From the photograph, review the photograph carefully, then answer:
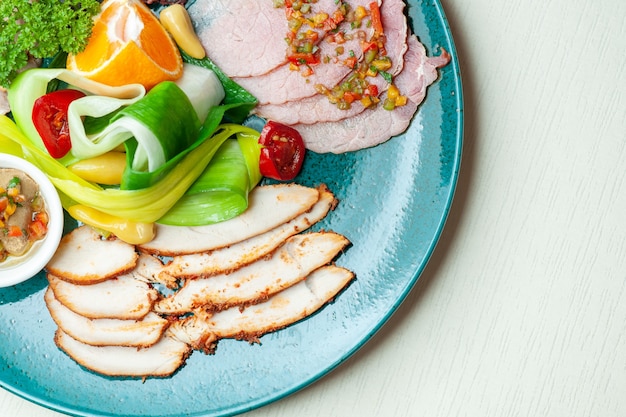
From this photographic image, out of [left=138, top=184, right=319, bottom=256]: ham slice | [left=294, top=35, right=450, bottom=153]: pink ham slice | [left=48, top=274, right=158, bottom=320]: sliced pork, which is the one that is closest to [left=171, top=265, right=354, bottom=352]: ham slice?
[left=48, top=274, right=158, bottom=320]: sliced pork

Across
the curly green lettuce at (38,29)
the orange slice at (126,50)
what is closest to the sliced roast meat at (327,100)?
the orange slice at (126,50)

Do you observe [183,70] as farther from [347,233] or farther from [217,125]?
[347,233]

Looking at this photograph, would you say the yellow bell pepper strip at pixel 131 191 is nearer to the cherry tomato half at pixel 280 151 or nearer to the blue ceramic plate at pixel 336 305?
the cherry tomato half at pixel 280 151

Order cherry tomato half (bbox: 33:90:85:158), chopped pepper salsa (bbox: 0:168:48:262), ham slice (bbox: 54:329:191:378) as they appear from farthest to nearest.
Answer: ham slice (bbox: 54:329:191:378)
cherry tomato half (bbox: 33:90:85:158)
chopped pepper salsa (bbox: 0:168:48:262)

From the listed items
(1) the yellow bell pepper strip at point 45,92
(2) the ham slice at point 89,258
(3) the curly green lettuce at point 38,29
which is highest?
(3) the curly green lettuce at point 38,29

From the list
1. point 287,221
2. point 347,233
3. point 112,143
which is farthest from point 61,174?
point 347,233

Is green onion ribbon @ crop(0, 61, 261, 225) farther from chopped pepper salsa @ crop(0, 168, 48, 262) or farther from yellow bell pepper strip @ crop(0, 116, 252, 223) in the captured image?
chopped pepper salsa @ crop(0, 168, 48, 262)
